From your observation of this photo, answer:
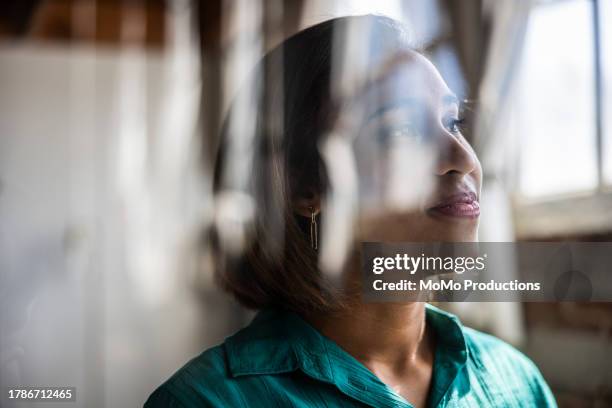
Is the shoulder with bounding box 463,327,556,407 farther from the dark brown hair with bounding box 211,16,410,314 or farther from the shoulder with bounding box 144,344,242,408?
the shoulder with bounding box 144,344,242,408

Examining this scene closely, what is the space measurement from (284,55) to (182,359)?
363mm

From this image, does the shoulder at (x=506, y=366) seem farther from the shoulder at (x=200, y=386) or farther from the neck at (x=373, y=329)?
the shoulder at (x=200, y=386)

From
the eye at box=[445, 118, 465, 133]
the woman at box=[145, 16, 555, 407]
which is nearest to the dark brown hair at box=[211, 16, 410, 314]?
the woman at box=[145, 16, 555, 407]

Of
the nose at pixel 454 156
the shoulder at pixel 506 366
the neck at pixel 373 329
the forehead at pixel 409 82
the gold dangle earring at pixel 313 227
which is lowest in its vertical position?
the shoulder at pixel 506 366

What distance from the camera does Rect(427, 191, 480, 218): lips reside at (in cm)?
60

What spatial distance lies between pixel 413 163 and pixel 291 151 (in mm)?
135

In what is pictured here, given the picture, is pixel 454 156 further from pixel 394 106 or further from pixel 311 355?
pixel 311 355

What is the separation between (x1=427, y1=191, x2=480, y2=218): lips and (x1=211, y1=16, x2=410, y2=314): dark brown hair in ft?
0.42

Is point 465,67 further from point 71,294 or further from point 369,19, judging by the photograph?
point 71,294

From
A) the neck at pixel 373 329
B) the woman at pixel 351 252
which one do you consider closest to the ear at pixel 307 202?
the woman at pixel 351 252

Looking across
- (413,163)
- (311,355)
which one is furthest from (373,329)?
(413,163)

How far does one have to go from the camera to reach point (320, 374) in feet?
1.94

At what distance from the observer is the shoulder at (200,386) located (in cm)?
57

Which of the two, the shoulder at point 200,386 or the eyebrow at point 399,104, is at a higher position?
the eyebrow at point 399,104
